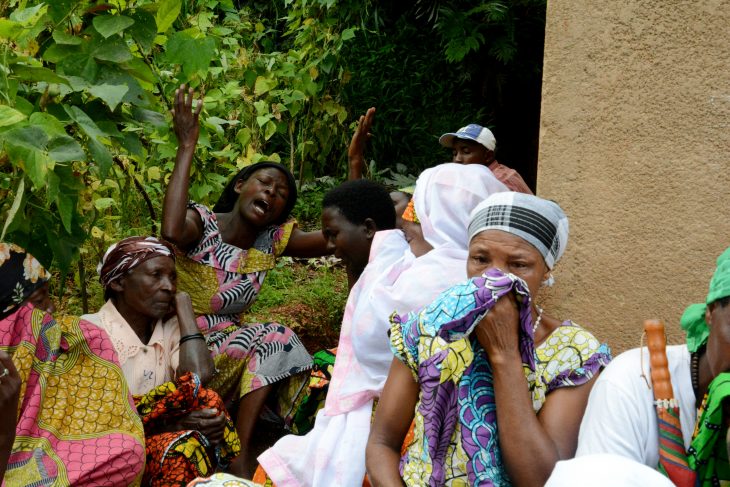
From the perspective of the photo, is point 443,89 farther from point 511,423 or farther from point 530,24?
point 511,423

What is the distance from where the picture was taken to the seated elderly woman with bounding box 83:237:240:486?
350cm

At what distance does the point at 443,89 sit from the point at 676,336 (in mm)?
4361

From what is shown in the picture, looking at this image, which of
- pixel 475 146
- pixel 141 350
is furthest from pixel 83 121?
pixel 475 146

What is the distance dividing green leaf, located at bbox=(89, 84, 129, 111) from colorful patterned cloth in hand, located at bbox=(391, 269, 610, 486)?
1.34m

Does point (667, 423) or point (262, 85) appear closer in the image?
point (667, 423)

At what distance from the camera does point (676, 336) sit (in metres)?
3.18

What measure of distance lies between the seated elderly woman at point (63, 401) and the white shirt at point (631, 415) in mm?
1749

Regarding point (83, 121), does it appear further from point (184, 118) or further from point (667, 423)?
point (667, 423)

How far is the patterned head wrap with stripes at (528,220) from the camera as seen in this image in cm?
257

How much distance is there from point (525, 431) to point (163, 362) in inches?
82.3

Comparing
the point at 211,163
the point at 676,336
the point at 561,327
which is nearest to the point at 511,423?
the point at 561,327

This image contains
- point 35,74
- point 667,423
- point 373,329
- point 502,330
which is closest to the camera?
point 667,423

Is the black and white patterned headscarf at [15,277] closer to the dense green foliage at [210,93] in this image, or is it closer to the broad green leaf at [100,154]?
the dense green foliage at [210,93]

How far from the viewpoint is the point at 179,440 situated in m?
3.49
